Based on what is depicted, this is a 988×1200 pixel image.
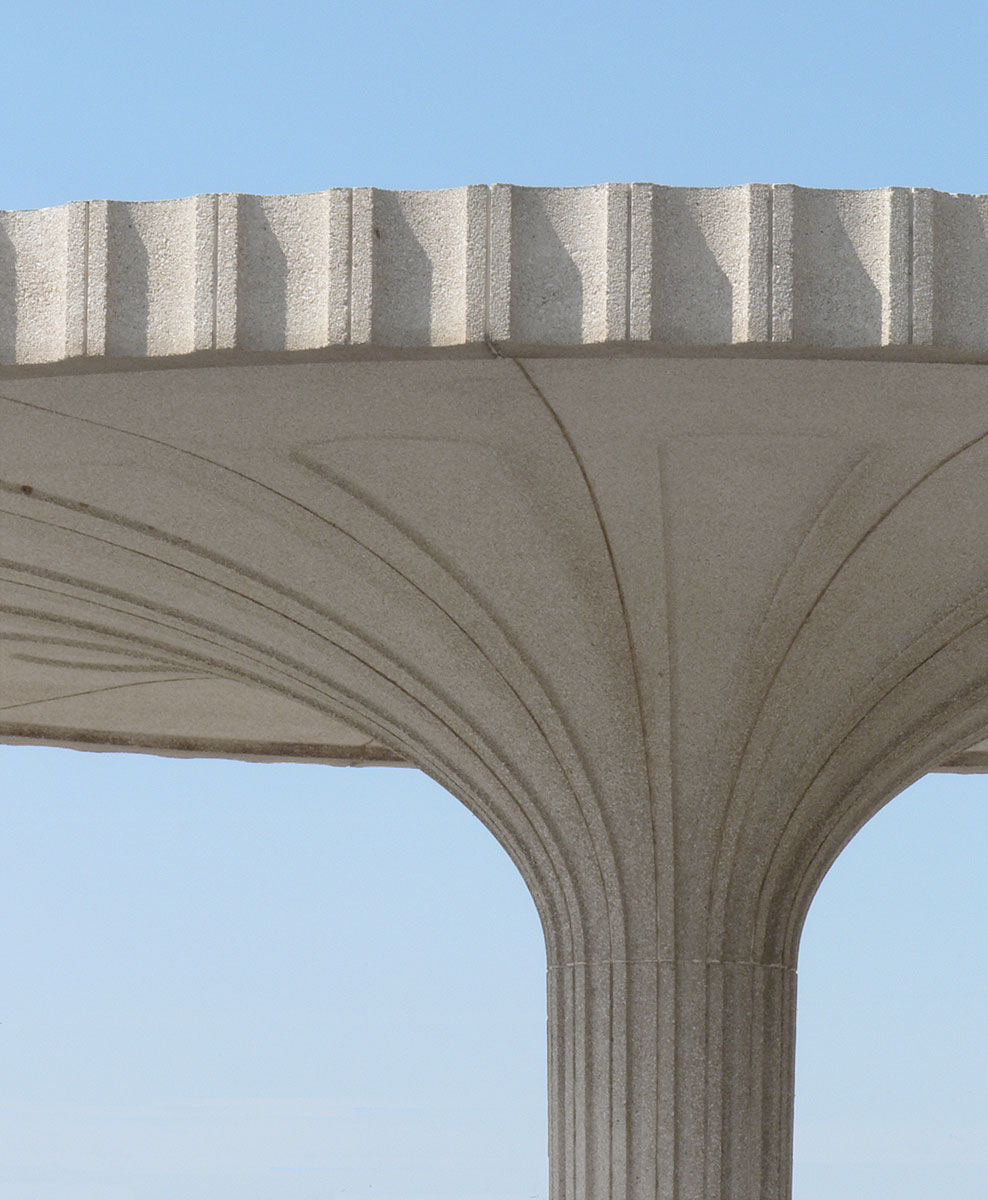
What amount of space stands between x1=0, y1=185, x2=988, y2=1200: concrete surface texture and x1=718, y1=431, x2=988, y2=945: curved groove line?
0.02 m

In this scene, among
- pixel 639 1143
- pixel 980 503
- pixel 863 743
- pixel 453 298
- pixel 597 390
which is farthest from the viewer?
pixel 863 743

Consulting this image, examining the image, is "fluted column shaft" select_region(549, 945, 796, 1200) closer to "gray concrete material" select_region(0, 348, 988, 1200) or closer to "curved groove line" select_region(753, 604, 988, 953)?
"gray concrete material" select_region(0, 348, 988, 1200)

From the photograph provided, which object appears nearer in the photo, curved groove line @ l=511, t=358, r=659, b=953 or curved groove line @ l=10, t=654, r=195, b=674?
curved groove line @ l=511, t=358, r=659, b=953

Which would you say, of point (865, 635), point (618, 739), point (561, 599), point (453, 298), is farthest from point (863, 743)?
point (453, 298)

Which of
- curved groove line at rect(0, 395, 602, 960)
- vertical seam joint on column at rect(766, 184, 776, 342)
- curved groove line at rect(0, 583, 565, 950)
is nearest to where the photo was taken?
vertical seam joint on column at rect(766, 184, 776, 342)

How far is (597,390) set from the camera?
709cm

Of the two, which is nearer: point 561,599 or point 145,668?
point 561,599

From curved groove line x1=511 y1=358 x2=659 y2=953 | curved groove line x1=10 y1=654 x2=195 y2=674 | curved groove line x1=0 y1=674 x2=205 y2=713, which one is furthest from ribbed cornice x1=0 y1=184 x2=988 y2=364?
curved groove line x1=0 y1=674 x2=205 y2=713

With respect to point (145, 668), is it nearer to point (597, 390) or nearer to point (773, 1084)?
point (773, 1084)

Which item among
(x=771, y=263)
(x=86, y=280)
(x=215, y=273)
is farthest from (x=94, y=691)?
(x=771, y=263)

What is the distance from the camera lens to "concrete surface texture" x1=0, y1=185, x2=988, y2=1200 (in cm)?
643

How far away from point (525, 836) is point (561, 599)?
165cm

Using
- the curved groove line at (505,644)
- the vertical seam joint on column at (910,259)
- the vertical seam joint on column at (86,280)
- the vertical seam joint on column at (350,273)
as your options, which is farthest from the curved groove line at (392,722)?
the vertical seam joint on column at (910,259)

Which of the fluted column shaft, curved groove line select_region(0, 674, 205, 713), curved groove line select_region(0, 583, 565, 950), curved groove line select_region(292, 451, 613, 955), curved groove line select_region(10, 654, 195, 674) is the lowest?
the fluted column shaft
